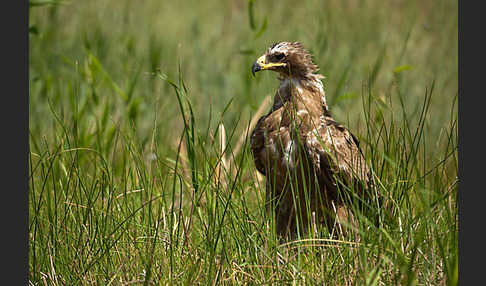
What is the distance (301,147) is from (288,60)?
1.83 feet

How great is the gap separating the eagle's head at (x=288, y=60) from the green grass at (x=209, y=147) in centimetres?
23

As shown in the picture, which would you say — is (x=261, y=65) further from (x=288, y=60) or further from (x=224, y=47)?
(x=224, y=47)

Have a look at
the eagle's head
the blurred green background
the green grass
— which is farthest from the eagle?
the blurred green background

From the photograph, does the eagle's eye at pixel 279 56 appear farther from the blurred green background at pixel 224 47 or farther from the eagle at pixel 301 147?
the blurred green background at pixel 224 47

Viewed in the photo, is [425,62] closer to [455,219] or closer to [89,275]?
[455,219]

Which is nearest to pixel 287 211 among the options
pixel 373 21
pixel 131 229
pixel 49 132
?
pixel 131 229

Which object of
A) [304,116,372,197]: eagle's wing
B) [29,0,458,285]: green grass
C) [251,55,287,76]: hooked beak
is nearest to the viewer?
[29,0,458,285]: green grass

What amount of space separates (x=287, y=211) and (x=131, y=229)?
95 cm

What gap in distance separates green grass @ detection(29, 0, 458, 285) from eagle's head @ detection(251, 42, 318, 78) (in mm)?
229

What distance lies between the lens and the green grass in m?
2.90

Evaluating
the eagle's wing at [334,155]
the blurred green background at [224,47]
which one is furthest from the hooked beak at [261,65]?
the blurred green background at [224,47]

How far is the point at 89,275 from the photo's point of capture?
2.97 m

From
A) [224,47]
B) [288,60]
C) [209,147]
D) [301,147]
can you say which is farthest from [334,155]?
[224,47]

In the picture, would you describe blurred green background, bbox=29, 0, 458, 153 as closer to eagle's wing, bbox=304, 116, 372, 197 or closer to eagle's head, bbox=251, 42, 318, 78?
eagle's head, bbox=251, 42, 318, 78
